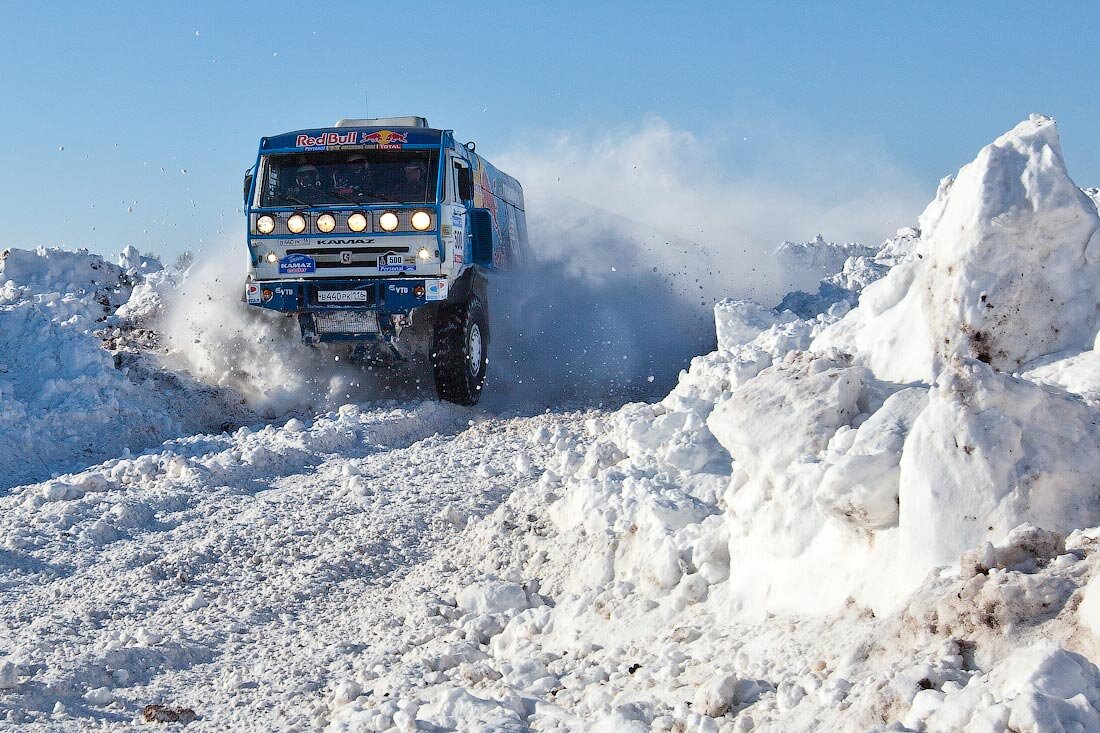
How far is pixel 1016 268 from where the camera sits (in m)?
4.57

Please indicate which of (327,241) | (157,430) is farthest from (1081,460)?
(157,430)

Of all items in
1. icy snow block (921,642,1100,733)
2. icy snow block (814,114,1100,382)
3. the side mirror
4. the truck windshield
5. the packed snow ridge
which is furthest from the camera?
the side mirror

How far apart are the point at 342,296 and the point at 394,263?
0.59 m

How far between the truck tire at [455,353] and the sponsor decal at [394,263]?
0.72 metres

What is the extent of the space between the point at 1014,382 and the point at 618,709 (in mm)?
1684

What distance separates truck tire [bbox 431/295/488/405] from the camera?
1059 centimetres

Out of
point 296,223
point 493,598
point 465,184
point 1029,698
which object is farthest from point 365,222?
point 1029,698

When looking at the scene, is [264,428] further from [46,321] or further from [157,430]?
[46,321]

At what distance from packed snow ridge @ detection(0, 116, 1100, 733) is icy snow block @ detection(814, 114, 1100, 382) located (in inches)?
0.5

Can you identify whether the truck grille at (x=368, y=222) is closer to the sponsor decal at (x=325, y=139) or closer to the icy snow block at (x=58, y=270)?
the sponsor decal at (x=325, y=139)

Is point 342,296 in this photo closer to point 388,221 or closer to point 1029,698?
point 388,221

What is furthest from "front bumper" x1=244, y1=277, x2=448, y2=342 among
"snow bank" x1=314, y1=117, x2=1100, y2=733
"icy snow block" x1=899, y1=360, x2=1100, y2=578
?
"icy snow block" x1=899, y1=360, x2=1100, y2=578

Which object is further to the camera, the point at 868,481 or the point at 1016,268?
the point at 1016,268

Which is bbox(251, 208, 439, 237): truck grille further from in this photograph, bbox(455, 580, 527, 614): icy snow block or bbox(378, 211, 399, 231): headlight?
bbox(455, 580, 527, 614): icy snow block
